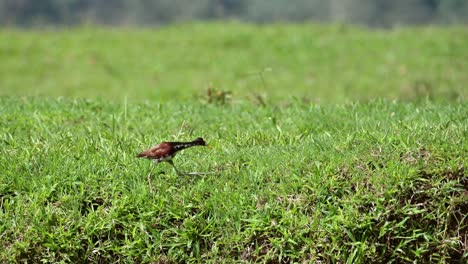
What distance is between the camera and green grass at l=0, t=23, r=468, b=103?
10.9 m

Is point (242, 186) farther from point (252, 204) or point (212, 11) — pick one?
point (212, 11)

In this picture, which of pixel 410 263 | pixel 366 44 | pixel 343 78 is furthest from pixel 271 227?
pixel 366 44

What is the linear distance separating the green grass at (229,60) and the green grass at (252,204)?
6065 mm

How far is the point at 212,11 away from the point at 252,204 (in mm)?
10830

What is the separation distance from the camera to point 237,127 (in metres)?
5.18

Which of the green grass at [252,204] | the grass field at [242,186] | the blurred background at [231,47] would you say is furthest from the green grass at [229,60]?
the green grass at [252,204]

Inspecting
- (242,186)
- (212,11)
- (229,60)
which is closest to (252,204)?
(242,186)

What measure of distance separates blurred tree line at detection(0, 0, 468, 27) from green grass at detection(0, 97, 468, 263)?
9932mm

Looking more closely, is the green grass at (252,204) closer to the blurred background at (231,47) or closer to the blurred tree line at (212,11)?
the blurred background at (231,47)

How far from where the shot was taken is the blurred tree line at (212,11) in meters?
14.0

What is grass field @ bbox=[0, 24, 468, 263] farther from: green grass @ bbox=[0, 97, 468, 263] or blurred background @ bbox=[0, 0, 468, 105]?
blurred background @ bbox=[0, 0, 468, 105]

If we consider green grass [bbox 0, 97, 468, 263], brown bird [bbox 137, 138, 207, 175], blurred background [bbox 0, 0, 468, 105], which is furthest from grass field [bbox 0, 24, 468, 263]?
blurred background [bbox 0, 0, 468, 105]

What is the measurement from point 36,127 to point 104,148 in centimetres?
95

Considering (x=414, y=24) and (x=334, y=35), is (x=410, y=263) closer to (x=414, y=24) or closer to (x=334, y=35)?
(x=334, y=35)
